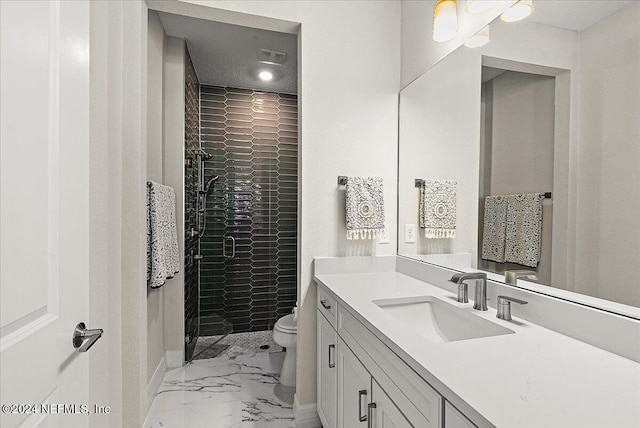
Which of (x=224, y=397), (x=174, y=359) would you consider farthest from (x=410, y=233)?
(x=174, y=359)

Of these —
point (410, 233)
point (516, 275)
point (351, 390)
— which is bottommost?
point (351, 390)

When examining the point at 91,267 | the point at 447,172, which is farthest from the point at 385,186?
the point at 91,267

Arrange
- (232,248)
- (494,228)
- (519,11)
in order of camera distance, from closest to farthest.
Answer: (519,11) < (494,228) < (232,248)

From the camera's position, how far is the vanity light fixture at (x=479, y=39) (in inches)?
54.8

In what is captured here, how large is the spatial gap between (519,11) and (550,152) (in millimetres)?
571

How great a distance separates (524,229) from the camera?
1.24 m

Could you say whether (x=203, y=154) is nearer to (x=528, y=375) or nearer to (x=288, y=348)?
(x=288, y=348)

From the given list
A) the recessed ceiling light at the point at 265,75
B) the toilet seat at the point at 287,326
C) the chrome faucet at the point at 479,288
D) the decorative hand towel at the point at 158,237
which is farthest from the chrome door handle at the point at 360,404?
the recessed ceiling light at the point at 265,75

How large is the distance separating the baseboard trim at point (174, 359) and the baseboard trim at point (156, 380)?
0.04m

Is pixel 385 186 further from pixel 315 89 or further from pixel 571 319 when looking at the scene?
pixel 571 319

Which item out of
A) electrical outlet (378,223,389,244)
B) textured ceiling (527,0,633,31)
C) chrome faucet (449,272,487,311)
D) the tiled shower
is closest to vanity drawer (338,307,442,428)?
chrome faucet (449,272,487,311)

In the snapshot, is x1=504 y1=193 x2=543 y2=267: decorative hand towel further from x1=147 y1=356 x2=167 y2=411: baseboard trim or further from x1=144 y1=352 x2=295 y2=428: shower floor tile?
x1=147 y1=356 x2=167 y2=411: baseboard trim

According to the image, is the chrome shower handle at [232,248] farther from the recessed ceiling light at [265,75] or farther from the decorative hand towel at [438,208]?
the decorative hand towel at [438,208]

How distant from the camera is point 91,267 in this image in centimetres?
121
